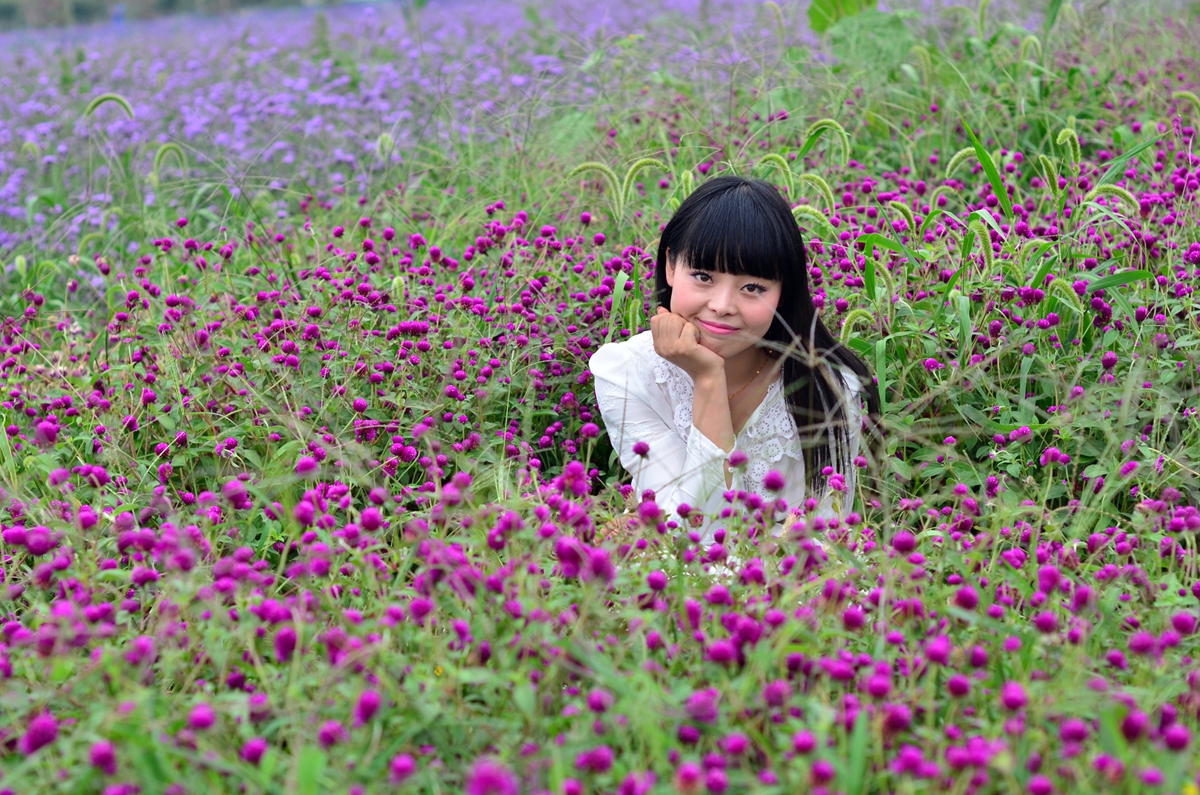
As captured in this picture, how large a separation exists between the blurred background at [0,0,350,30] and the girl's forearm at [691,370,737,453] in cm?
1384

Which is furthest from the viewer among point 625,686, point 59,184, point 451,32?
point 451,32

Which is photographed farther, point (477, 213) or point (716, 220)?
point (477, 213)

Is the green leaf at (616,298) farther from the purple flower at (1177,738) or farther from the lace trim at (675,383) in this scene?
the purple flower at (1177,738)

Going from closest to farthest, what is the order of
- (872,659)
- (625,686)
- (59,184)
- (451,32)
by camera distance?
(625,686), (872,659), (59,184), (451,32)

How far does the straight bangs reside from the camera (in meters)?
2.62

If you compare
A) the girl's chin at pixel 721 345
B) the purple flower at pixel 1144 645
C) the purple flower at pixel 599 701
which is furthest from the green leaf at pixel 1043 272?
the purple flower at pixel 599 701

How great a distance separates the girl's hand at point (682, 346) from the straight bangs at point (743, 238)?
0.16m

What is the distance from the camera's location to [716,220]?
8.63 ft

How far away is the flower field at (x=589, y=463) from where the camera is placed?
156 centimetres

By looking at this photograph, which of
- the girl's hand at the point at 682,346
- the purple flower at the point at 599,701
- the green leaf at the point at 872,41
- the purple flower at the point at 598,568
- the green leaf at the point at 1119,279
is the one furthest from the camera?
the green leaf at the point at 872,41

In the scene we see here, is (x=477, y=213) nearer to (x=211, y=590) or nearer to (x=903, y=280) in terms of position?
(x=903, y=280)

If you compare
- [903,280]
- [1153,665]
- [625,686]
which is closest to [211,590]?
[625,686]

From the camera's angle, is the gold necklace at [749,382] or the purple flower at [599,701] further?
the gold necklace at [749,382]

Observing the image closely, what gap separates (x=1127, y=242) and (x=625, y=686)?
254 centimetres
